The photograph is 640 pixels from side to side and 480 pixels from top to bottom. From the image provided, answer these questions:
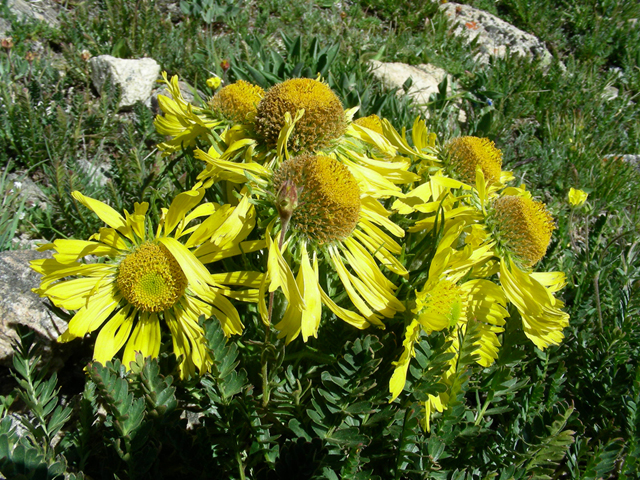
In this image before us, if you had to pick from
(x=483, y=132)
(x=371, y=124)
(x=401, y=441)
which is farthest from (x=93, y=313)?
(x=483, y=132)

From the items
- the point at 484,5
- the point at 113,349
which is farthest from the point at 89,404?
the point at 484,5

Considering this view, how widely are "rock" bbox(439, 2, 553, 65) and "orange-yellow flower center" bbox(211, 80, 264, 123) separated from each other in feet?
15.8

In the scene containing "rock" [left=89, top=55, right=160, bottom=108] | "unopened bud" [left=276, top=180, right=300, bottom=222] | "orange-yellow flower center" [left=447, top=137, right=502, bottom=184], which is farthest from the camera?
"rock" [left=89, top=55, right=160, bottom=108]

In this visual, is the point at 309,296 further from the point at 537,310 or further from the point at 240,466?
the point at 537,310

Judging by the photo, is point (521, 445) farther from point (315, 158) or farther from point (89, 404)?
point (89, 404)

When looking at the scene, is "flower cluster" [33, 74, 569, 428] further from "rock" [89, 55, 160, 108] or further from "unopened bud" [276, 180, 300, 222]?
"rock" [89, 55, 160, 108]

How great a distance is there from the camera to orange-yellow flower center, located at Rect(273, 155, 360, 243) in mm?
1560

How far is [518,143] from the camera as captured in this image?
13.6ft

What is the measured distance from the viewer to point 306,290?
59.4 inches

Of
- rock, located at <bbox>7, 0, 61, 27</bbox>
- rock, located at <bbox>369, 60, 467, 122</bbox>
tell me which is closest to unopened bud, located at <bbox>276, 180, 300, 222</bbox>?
rock, located at <bbox>369, 60, 467, 122</bbox>

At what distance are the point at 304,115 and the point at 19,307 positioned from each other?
151 cm

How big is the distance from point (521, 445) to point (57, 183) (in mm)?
2606

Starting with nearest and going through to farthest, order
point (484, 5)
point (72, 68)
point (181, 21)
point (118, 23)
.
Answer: point (72, 68), point (118, 23), point (181, 21), point (484, 5)

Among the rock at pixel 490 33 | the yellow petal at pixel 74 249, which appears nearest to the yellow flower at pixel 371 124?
the yellow petal at pixel 74 249
